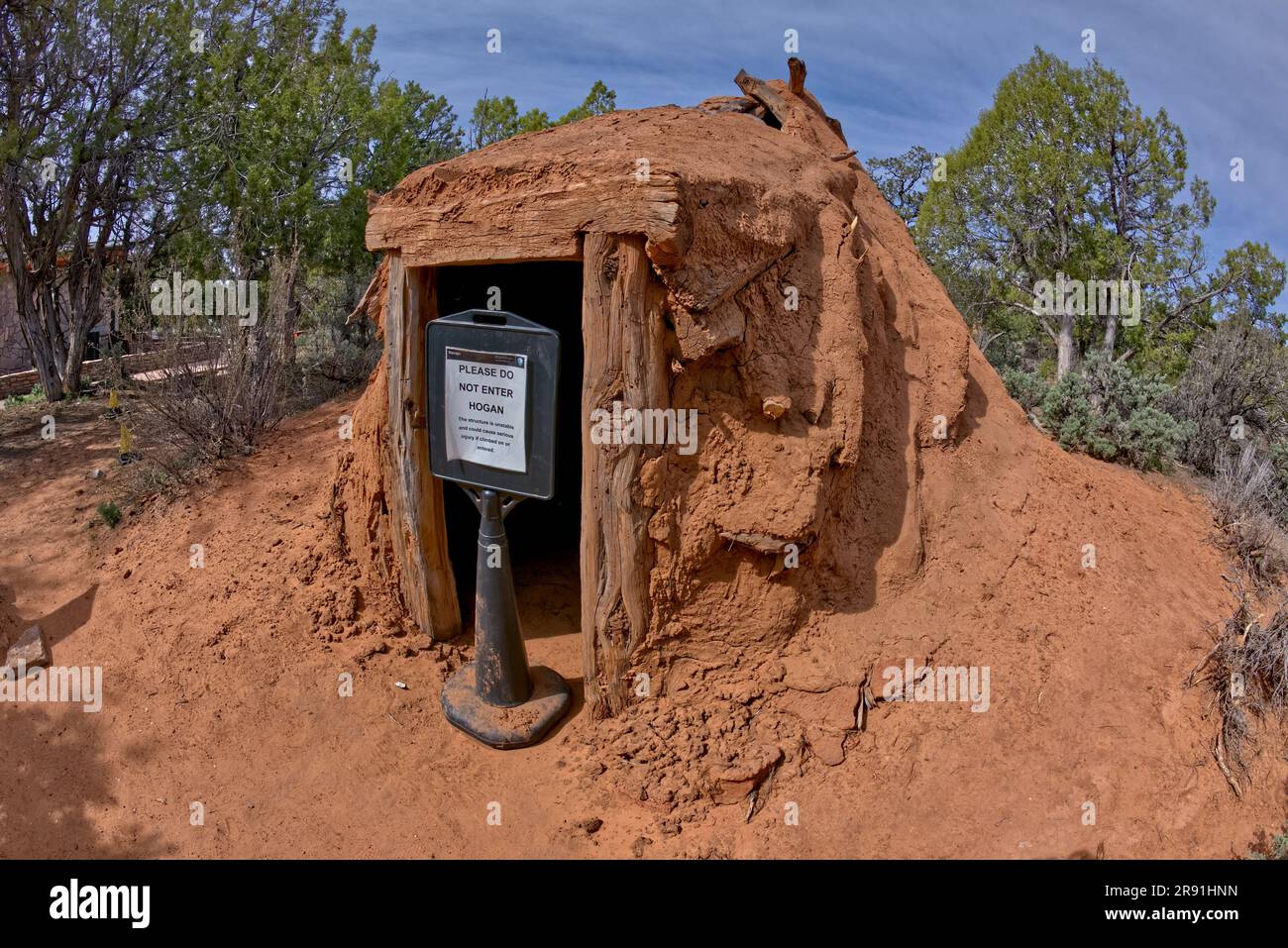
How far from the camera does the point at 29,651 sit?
15.8 ft

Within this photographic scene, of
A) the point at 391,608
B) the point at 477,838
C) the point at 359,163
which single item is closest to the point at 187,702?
the point at 391,608

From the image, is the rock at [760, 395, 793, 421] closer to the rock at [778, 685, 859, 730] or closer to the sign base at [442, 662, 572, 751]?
the rock at [778, 685, 859, 730]

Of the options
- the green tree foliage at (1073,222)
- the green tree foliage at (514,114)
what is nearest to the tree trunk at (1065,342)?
the green tree foliage at (1073,222)

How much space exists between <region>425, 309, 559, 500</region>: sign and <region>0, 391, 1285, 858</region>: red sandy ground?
1.40m

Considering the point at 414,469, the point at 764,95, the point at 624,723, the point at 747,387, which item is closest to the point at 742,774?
the point at 624,723

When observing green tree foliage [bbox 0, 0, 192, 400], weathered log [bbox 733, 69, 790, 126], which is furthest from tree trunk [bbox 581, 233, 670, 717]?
green tree foliage [bbox 0, 0, 192, 400]

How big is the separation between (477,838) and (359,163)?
11.1 metres

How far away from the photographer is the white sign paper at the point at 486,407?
3553mm

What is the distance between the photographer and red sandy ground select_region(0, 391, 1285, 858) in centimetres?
359

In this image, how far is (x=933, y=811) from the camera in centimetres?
354

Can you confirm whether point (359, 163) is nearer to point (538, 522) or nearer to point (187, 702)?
point (538, 522)

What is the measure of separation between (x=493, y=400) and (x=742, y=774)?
2.04 m

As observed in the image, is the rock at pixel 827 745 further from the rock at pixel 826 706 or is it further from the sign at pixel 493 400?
the sign at pixel 493 400
